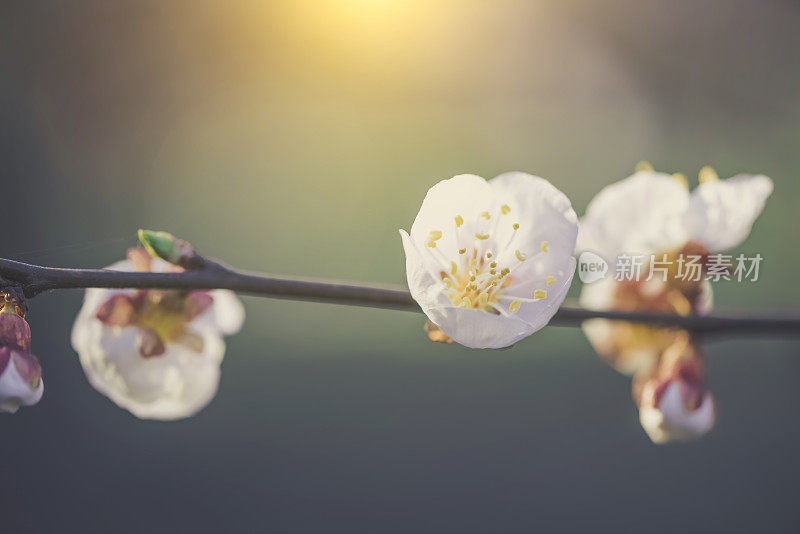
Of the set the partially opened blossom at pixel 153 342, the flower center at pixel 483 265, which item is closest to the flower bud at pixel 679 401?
the flower center at pixel 483 265

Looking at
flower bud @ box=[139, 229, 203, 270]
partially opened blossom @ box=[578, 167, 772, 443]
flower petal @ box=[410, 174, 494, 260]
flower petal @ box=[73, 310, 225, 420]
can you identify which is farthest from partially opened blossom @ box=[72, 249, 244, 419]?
partially opened blossom @ box=[578, 167, 772, 443]

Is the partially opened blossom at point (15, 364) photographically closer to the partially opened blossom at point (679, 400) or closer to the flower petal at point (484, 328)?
the flower petal at point (484, 328)

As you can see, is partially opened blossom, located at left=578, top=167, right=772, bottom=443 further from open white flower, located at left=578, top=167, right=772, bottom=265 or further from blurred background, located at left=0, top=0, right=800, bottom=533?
blurred background, located at left=0, top=0, right=800, bottom=533

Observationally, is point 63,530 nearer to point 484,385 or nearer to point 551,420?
point 484,385

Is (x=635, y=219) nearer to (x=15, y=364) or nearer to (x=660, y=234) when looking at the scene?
(x=660, y=234)

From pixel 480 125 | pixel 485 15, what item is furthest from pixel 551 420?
pixel 485 15

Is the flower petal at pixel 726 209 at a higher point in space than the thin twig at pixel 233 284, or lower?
higher
